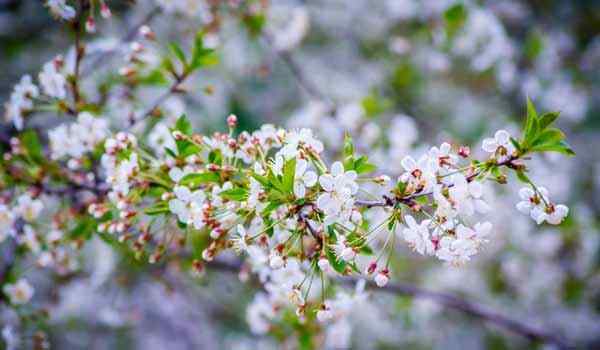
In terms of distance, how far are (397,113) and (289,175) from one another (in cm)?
289

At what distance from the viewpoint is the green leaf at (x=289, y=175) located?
1.02 meters

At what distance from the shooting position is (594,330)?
3887 mm

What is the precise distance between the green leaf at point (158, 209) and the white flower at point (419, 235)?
56 cm

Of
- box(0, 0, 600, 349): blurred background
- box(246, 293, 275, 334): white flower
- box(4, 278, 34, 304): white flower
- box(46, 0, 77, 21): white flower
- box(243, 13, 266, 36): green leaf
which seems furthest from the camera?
box(0, 0, 600, 349): blurred background

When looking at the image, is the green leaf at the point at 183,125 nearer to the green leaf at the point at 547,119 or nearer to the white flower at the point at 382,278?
the white flower at the point at 382,278

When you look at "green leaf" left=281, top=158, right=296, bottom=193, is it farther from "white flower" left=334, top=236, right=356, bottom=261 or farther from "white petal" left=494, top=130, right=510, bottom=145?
"white petal" left=494, top=130, right=510, bottom=145

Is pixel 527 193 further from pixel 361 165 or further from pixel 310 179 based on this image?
pixel 310 179

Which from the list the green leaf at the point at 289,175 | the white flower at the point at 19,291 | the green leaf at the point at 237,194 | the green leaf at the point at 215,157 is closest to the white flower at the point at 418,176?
the green leaf at the point at 289,175

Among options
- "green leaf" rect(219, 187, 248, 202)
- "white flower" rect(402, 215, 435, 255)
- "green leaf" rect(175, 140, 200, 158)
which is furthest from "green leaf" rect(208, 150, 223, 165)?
"white flower" rect(402, 215, 435, 255)

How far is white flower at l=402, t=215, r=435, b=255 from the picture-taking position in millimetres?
1051

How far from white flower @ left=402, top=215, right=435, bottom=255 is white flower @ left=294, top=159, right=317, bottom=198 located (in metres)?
0.21

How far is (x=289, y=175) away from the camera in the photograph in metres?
1.03

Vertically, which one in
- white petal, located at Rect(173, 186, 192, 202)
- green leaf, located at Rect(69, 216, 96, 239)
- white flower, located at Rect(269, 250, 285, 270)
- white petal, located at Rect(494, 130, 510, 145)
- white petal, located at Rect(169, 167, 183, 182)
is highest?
white petal, located at Rect(494, 130, 510, 145)

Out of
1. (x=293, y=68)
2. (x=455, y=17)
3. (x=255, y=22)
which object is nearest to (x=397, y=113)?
(x=455, y=17)
